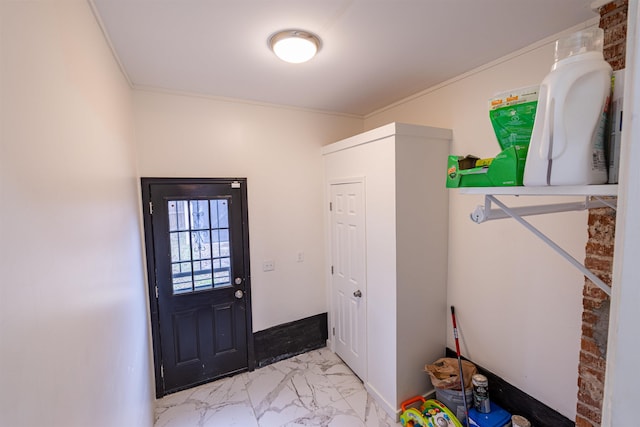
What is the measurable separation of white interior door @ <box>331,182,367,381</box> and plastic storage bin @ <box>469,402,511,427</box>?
0.91m

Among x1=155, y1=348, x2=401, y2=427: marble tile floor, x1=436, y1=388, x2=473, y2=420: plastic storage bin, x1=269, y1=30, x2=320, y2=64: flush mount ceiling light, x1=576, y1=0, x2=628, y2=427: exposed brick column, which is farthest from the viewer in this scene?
x1=155, y1=348, x2=401, y2=427: marble tile floor

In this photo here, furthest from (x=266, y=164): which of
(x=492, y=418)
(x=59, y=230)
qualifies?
(x=492, y=418)

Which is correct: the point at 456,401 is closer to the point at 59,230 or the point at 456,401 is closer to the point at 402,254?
the point at 402,254

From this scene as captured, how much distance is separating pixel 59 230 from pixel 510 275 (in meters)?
2.48

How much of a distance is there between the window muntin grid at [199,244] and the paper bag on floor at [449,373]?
1.99m

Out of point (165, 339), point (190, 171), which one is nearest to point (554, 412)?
point (165, 339)

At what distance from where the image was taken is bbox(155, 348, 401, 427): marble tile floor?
2225mm

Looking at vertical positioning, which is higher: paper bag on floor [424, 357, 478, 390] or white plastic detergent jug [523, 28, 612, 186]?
white plastic detergent jug [523, 28, 612, 186]

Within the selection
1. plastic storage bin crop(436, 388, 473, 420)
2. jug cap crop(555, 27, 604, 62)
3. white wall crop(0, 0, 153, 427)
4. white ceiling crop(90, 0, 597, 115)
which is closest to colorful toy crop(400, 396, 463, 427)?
plastic storage bin crop(436, 388, 473, 420)

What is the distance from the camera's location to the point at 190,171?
2.57 metres

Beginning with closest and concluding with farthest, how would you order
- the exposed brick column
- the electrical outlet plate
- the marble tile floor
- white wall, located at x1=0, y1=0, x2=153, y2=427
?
1. white wall, located at x1=0, y1=0, x2=153, y2=427
2. the exposed brick column
3. the marble tile floor
4. the electrical outlet plate

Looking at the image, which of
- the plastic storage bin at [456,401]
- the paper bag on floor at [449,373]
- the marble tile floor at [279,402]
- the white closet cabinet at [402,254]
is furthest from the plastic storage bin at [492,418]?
the marble tile floor at [279,402]

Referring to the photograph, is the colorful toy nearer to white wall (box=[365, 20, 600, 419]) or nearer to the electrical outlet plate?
white wall (box=[365, 20, 600, 419])

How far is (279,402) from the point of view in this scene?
2418mm
